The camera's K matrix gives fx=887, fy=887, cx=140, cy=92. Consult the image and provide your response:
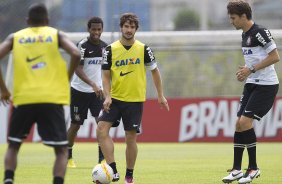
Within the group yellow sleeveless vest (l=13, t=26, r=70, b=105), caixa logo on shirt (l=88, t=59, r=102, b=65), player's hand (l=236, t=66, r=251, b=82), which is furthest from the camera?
caixa logo on shirt (l=88, t=59, r=102, b=65)

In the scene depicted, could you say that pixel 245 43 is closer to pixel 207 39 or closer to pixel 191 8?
pixel 207 39

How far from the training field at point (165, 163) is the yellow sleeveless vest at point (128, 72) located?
4.35ft

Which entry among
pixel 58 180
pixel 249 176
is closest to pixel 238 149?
pixel 249 176

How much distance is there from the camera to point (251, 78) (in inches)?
498

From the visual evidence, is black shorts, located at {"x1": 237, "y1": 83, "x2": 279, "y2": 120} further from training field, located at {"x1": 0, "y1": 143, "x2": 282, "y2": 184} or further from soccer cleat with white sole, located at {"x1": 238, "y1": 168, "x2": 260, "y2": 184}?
training field, located at {"x1": 0, "y1": 143, "x2": 282, "y2": 184}

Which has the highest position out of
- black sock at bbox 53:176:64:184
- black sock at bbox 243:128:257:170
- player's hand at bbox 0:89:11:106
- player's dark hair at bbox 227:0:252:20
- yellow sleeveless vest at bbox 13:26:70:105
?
player's dark hair at bbox 227:0:252:20

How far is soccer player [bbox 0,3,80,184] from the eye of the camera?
30.7ft

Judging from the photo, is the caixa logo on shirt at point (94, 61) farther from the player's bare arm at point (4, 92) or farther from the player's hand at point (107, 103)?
the player's bare arm at point (4, 92)

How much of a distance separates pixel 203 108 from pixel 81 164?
9.11 metres

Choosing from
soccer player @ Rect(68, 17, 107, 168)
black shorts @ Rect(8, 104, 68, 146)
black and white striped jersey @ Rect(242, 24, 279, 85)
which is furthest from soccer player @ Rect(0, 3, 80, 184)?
soccer player @ Rect(68, 17, 107, 168)

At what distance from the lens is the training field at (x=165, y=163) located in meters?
13.2

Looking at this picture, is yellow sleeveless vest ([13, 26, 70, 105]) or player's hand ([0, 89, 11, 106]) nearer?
yellow sleeveless vest ([13, 26, 70, 105])

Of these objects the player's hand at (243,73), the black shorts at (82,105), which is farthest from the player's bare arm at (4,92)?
the black shorts at (82,105)

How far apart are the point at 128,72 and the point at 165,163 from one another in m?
4.70
